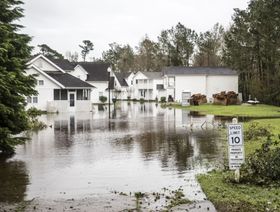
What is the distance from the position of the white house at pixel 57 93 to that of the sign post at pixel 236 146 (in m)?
37.1

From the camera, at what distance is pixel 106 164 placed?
14.4 meters

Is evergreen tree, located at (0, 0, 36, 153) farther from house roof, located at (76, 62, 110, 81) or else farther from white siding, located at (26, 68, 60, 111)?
house roof, located at (76, 62, 110, 81)

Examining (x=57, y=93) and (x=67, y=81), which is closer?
(x=57, y=93)

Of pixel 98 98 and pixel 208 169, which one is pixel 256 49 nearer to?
pixel 98 98

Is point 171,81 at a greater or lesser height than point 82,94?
greater

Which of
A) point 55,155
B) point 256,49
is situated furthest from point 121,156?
point 256,49

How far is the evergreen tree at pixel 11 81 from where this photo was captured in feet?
49.5

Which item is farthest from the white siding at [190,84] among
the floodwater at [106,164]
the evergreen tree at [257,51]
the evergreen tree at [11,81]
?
the evergreen tree at [11,81]

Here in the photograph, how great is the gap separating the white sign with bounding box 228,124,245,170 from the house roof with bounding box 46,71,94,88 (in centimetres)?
3753

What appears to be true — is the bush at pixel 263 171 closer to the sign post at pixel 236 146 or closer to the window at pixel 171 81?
the sign post at pixel 236 146

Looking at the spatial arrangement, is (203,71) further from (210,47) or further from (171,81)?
(210,47)

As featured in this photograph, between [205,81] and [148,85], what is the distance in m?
24.0

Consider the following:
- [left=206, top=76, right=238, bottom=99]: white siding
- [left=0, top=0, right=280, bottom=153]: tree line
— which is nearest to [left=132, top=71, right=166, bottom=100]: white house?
[left=0, top=0, right=280, bottom=153]: tree line

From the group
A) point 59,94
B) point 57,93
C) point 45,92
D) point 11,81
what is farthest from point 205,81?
point 11,81
